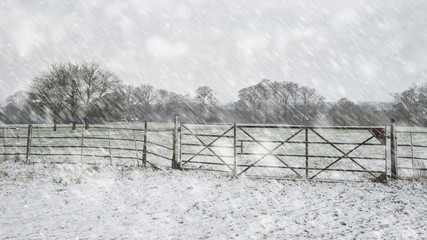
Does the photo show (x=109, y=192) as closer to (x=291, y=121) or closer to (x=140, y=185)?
(x=140, y=185)

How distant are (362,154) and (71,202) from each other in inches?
700

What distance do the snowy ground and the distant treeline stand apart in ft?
117

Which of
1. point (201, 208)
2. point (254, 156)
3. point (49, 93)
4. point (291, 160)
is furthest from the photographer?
point (49, 93)

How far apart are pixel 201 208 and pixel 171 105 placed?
297ft

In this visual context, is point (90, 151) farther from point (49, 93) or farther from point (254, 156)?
point (49, 93)

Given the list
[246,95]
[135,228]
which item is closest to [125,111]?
[246,95]

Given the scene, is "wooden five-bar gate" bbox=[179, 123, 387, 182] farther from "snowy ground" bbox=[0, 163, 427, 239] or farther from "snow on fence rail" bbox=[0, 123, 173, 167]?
"snow on fence rail" bbox=[0, 123, 173, 167]

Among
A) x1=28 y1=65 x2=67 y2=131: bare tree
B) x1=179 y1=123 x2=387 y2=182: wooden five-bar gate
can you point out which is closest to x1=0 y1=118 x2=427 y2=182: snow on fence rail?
x1=179 y1=123 x2=387 y2=182: wooden five-bar gate

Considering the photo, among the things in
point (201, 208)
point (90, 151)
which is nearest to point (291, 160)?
point (201, 208)

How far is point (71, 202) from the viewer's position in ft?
24.0

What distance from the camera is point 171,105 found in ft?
315

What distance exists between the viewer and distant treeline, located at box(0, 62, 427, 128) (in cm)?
4169

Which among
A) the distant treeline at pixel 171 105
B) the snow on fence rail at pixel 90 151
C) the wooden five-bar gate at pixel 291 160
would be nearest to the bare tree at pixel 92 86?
the distant treeline at pixel 171 105

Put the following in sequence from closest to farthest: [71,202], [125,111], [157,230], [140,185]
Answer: [157,230], [71,202], [140,185], [125,111]
